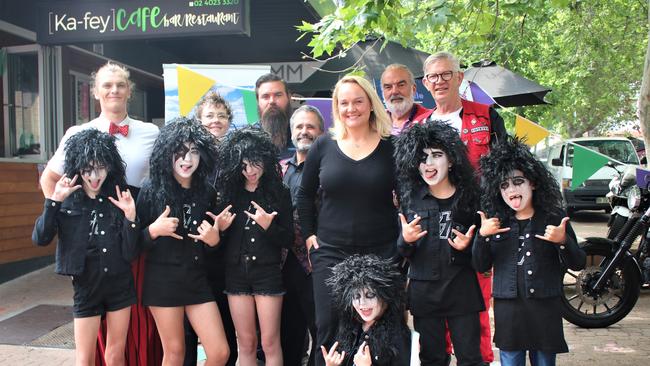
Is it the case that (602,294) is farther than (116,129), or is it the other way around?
(602,294)

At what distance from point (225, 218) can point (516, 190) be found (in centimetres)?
163

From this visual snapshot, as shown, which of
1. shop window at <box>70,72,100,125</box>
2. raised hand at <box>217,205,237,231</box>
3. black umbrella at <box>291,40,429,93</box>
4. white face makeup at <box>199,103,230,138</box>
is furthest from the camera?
black umbrella at <box>291,40,429,93</box>

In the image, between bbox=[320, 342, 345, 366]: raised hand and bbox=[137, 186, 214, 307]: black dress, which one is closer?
bbox=[320, 342, 345, 366]: raised hand

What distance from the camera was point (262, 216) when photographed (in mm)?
3332

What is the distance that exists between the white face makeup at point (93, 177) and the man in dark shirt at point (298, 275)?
44.5 inches

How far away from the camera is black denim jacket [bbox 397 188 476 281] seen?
305cm

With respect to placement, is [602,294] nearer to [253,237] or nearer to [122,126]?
[253,237]

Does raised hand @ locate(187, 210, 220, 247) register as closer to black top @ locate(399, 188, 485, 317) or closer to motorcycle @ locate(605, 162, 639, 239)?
black top @ locate(399, 188, 485, 317)

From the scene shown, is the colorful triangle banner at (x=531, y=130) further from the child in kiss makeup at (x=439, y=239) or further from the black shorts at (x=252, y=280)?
the black shorts at (x=252, y=280)

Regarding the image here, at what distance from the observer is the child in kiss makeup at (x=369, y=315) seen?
9.43 ft

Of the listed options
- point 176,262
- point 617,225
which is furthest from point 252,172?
point 617,225

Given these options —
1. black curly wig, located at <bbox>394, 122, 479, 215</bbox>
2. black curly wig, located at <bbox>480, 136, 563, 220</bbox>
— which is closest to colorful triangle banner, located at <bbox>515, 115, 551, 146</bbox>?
black curly wig, located at <bbox>480, 136, 563, 220</bbox>

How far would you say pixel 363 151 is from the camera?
322 cm

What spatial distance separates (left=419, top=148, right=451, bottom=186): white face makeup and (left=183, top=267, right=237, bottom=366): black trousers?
1.44m
